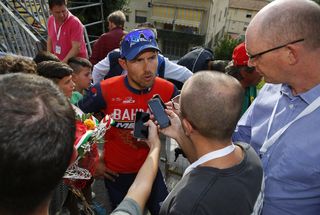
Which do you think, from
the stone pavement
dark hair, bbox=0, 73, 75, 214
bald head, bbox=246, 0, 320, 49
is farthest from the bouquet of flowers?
the stone pavement

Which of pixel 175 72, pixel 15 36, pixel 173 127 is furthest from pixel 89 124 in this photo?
pixel 15 36

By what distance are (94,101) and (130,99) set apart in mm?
344

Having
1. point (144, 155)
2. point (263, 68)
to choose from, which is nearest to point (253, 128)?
point (263, 68)

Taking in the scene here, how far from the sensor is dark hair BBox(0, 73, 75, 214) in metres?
0.95

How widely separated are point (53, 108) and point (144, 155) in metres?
2.09

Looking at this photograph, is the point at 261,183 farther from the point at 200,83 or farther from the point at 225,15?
the point at 225,15

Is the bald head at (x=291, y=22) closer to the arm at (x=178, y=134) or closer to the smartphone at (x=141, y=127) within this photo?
the arm at (x=178, y=134)

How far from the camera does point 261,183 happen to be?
174 centimetres

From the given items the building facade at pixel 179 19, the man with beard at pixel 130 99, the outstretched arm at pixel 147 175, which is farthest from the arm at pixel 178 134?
the building facade at pixel 179 19

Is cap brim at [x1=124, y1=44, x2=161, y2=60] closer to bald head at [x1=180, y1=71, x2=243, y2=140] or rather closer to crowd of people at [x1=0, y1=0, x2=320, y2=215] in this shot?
crowd of people at [x1=0, y1=0, x2=320, y2=215]

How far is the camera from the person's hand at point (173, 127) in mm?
2164

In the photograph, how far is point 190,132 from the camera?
179 centimetres

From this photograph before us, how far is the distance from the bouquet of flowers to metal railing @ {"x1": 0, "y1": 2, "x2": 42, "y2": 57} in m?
4.55

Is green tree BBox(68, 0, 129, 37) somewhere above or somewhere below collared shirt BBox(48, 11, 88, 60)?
below
